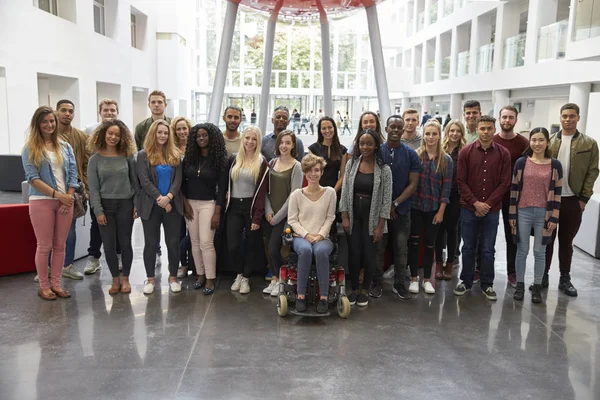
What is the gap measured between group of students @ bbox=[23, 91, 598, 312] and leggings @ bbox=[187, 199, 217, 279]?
0.01 m

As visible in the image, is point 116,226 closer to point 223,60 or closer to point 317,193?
point 317,193

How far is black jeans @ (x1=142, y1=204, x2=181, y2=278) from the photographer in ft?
19.0

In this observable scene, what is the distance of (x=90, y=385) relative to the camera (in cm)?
388

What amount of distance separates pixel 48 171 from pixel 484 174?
463 centimetres

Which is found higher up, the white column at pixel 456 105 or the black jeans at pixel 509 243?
the white column at pixel 456 105

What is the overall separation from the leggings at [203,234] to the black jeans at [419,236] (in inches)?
89.7

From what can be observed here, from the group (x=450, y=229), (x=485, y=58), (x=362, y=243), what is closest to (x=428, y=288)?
(x=450, y=229)

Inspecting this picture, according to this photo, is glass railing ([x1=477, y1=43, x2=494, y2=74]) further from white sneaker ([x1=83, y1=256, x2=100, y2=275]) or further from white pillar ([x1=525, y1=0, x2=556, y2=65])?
white sneaker ([x1=83, y1=256, x2=100, y2=275])

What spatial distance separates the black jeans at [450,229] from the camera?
6.33m

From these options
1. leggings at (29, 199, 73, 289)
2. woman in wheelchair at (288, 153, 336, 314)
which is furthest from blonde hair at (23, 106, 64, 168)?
woman in wheelchair at (288, 153, 336, 314)

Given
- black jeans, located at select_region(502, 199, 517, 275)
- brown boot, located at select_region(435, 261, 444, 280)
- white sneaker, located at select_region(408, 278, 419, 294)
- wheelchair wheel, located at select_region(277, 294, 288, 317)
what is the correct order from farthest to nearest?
1. brown boot, located at select_region(435, 261, 444, 280)
2. black jeans, located at select_region(502, 199, 517, 275)
3. white sneaker, located at select_region(408, 278, 419, 294)
4. wheelchair wheel, located at select_region(277, 294, 288, 317)

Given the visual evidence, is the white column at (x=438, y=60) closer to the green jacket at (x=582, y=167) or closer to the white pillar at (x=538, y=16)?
the white pillar at (x=538, y=16)

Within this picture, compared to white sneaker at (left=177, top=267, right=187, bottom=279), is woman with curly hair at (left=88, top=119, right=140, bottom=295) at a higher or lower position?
higher

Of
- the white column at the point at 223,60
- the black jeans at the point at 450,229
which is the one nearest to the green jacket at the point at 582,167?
the black jeans at the point at 450,229
